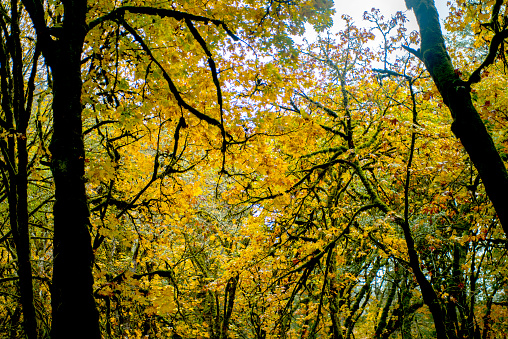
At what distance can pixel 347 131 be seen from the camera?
23.5 feet

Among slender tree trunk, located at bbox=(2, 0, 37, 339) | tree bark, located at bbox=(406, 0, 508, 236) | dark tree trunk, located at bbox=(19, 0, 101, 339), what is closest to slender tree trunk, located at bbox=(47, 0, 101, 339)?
dark tree trunk, located at bbox=(19, 0, 101, 339)

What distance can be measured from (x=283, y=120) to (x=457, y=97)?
2.36 meters

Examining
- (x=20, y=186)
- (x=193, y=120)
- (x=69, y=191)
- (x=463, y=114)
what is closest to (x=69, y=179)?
(x=69, y=191)

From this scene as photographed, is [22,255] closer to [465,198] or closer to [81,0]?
[81,0]

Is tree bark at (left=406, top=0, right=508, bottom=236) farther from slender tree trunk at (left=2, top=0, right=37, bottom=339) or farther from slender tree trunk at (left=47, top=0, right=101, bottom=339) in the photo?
slender tree trunk at (left=2, top=0, right=37, bottom=339)

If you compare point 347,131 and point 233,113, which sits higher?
point 347,131

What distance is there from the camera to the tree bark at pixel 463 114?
3.12 metres

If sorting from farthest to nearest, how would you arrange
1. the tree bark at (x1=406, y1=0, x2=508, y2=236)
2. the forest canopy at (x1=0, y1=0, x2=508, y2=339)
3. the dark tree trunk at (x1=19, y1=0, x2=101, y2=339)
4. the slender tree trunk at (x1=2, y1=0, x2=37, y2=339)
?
the tree bark at (x1=406, y1=0, x2=508, y2=236) < the slender tree trunk at (x1=2, y1=0, x2=37, y2=339) < the forest canopy at (x1=0, y1=0, x2=508, y2=339) < the dark tree trunk at (x1=19, y1=0, x2=101, y2=339)

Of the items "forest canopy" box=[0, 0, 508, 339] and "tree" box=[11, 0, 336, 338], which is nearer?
"tree" box=[11, 0, 336, 338]

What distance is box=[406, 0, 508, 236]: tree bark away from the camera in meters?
3.12

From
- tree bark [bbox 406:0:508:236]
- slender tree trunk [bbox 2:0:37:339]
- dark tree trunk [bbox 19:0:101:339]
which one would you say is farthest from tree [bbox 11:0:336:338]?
tree bark [bbox 406:0:508:236]

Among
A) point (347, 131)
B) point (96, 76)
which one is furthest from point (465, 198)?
point (96, 76)

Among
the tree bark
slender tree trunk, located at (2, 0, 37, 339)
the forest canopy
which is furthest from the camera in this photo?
the tree bark

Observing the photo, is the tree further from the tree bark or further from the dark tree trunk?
the tree bark
